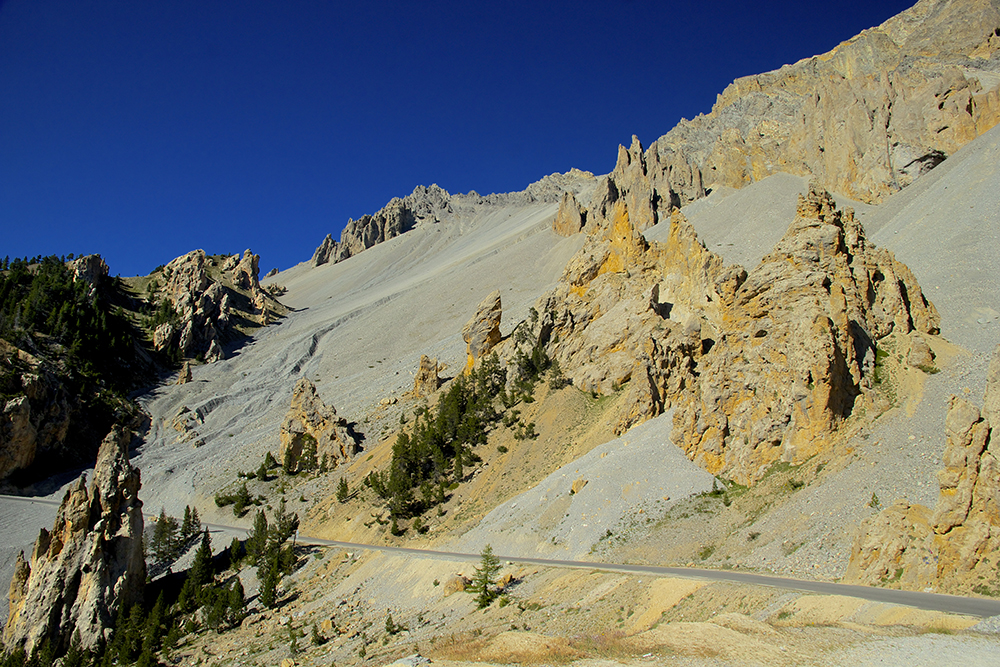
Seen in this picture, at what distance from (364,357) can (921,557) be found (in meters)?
76.9

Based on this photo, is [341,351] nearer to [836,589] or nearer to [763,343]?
Result: [763,343]

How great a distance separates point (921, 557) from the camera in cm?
1281

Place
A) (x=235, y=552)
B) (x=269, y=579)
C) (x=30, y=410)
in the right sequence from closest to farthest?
1. (x=269, y=579)
2. (x=235, y=552)
3. (x=30, y=410)

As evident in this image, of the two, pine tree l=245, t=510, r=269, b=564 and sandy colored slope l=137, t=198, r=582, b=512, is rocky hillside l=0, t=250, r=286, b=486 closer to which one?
sandy colored slope l=137, t=198, r=582, b=512

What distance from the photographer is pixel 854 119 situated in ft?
239

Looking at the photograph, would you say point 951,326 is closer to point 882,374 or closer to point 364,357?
point 882,374

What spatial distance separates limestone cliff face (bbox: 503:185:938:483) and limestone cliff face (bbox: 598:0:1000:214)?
45.5 metres

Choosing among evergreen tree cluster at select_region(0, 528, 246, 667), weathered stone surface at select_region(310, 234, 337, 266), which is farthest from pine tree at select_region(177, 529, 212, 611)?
weathered stone surface at select_region(310, 234, 337, 266)

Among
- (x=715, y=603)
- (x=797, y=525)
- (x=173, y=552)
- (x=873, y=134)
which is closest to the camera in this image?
(x=715, y=603)

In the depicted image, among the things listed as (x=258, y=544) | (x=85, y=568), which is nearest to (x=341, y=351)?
(x=258, y=544)

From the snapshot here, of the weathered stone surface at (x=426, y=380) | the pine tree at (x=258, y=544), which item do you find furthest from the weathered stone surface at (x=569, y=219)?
the pine tree at (x=258, y=544)

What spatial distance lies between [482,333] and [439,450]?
17.5m

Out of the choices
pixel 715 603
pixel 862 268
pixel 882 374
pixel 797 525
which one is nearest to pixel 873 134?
pixel 862 268

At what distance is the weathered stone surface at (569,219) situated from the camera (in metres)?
120
